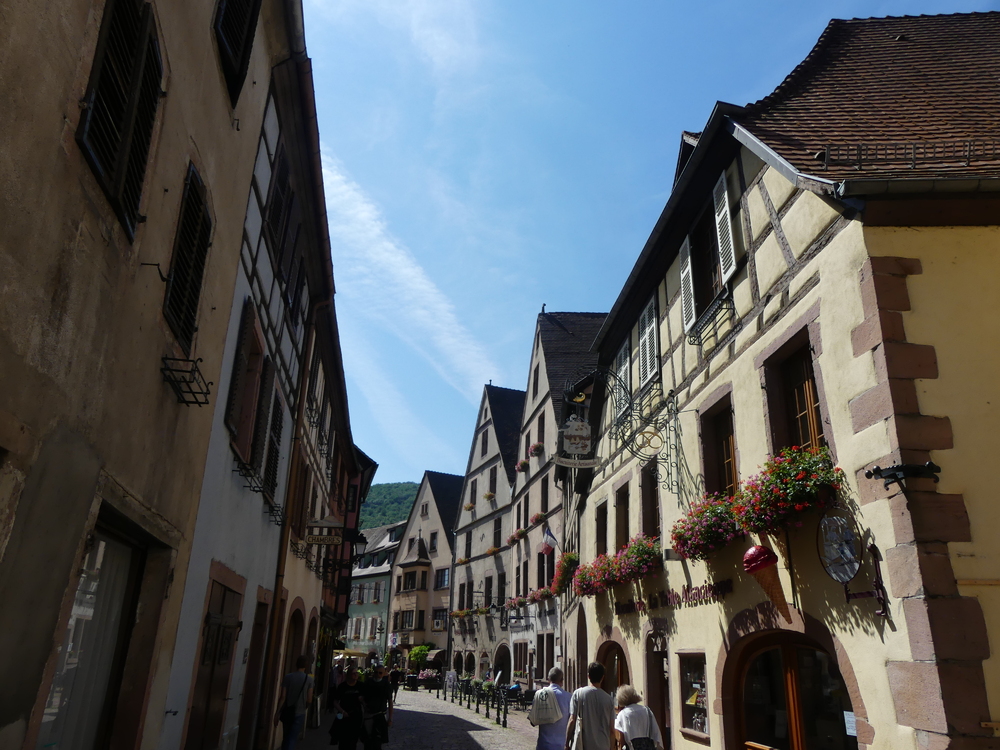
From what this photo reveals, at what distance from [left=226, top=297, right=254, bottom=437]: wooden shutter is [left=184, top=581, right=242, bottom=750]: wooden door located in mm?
1576

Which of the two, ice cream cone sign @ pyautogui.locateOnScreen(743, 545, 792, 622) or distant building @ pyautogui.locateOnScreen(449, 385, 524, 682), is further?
distant building @ pyautogui.locateOnScreen(449, 385, 524, 682)

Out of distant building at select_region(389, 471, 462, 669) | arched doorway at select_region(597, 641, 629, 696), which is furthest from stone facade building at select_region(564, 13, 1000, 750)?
distant building at select_region(389, 471, 462, 669)

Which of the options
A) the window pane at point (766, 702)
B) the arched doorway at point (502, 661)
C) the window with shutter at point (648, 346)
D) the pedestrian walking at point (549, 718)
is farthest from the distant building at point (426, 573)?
the window pane at point (766, 702)

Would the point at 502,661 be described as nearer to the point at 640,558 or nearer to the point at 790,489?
the point at 640,558

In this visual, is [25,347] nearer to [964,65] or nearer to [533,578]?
[964,65]

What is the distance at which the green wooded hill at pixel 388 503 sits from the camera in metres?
82.1

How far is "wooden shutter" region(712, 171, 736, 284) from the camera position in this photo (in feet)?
29.1

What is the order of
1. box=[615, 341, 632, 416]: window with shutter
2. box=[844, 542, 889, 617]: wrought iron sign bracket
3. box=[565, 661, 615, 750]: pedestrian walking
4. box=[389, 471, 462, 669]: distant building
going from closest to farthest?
box=[844, 542, 889, 617]: wrought iron sign bracket
box=[565, 661, 615, 750]: pedestrian walking
box=[615, 341, 632, 416]: window with shutter
box=[389, 471, 462, 669]: distant building

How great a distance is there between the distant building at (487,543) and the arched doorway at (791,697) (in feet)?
70.2

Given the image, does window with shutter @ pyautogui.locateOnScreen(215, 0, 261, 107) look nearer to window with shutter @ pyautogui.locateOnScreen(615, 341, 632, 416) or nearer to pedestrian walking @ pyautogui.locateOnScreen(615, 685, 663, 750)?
pedestrian walking @ pyautogui.locateOnScreen(615, 685, 663, 750)

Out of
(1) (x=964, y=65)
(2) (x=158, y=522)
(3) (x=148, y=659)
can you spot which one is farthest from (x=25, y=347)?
(1) (x=964, y=65)

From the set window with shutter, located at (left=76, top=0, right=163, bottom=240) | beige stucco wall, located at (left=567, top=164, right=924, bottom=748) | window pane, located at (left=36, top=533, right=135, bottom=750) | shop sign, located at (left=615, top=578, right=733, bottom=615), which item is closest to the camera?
window with shutter, located at (left=76, top=0, right=163, bottom=240)

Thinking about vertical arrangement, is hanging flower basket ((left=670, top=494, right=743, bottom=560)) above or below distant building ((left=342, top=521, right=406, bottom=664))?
below

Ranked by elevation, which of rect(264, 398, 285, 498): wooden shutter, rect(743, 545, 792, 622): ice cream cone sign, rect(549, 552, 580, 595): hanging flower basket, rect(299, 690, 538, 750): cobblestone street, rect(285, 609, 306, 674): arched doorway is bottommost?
rect(299, 690, 538, 750): cobblestone street
